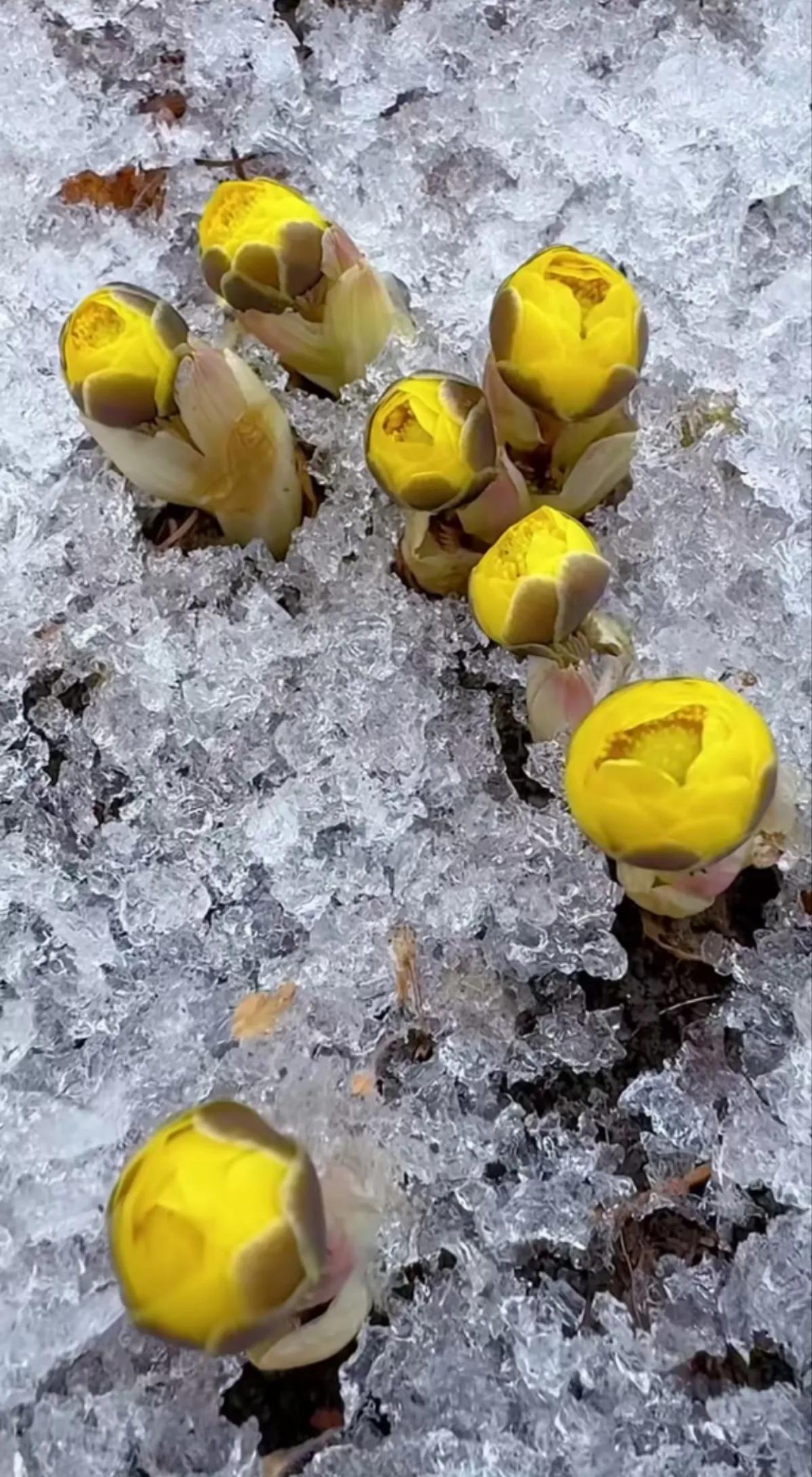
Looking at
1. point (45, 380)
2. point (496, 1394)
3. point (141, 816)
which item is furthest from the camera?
point (45, 380)

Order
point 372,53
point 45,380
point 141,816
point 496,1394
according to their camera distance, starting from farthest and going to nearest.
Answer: point 372,53, point 45,380, point 141,816, point 496,1394

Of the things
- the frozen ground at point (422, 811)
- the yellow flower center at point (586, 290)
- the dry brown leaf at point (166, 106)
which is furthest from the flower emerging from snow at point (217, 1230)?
the dry brown leaf at point (166, 106)

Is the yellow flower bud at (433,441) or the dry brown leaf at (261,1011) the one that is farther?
the dry brown leaf at (261,1011)

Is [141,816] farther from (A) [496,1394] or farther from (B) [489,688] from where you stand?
(A) [496,1394]

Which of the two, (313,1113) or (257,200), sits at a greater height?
(257,200)

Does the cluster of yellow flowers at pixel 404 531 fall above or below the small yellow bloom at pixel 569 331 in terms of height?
below

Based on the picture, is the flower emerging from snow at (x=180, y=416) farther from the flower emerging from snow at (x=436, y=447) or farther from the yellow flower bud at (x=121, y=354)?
the flower emerging from snow at (x=436, y=447)

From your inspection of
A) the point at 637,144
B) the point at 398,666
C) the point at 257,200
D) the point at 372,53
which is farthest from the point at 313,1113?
the point at 372,53
